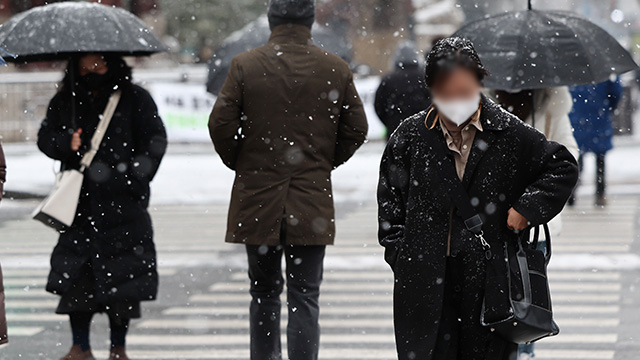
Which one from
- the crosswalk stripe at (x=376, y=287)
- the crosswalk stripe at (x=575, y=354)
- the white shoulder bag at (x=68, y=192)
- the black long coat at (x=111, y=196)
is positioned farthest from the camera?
the crosswalk stripe at (x=376, y=287)

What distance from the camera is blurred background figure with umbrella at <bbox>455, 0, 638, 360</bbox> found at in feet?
17.6

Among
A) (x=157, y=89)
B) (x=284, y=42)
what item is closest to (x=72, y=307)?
(x=284, y=42)

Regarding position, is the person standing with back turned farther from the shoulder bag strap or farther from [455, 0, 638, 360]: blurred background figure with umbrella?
the shoulder bag strap

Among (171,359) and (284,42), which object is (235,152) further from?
(171,359)

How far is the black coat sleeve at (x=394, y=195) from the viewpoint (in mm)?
3855

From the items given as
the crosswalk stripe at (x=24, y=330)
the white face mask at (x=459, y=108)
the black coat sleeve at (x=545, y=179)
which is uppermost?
the white face mask at (x=459, y=108)

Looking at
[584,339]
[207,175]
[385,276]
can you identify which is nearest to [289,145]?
[584,339]

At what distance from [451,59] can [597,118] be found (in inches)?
371

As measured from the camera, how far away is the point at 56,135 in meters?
5.94

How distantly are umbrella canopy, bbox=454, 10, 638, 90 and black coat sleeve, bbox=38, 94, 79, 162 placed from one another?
7.38ft

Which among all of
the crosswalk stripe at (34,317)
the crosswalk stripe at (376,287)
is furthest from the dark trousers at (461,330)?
the crosswalk stripe at (376,287)

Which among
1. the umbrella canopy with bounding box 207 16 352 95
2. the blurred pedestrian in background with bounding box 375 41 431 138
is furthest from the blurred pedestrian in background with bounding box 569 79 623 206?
the umbrella canopy with bounding box 207 16 352 95

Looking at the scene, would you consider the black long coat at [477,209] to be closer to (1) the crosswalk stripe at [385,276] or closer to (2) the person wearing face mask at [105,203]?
(2) the person wearing face mask at [105,203]

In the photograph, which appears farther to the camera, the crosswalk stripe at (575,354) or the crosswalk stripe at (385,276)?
the crosswalk stripe at (385,276)
